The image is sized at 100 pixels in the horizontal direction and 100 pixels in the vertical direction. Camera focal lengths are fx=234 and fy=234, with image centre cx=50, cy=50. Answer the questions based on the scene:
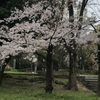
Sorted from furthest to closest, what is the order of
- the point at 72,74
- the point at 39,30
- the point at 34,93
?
the point at 72,74
the point at 34,93
the point at 39,30

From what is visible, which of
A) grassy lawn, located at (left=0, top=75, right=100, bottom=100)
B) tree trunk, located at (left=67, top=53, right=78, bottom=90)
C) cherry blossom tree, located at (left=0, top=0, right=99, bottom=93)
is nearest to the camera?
grassy lawn, located at (left=0, top=75, right=100, bottom=100)

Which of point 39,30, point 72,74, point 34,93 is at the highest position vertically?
point 39,30

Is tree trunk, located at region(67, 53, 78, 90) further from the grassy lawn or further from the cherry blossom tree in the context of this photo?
the cherry blossom tree

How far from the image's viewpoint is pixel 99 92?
12625mm

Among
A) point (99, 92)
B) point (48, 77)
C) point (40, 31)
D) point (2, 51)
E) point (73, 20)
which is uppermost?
point (73, 20)

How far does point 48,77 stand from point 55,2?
367 centimetres

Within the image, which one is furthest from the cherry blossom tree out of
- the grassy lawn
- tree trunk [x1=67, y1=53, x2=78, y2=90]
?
tree trunk [x1=67, y1=53, x2=78, y2=90]

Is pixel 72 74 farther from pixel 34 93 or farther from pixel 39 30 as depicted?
pixel 39 30

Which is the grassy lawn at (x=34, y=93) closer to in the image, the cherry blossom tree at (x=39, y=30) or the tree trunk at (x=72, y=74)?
the tree trunk at (x=72, y=74)

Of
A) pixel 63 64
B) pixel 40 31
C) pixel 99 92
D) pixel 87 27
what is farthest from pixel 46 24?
pixel 63 64

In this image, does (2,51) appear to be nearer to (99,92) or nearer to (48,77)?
(48,77)

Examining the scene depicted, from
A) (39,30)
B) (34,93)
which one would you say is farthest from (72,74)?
(39,30)

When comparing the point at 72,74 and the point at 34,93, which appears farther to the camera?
the point at 72,74

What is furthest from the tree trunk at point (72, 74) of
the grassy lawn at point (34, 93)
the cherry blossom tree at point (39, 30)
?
the cherry blossom tree at point (39, 30)
